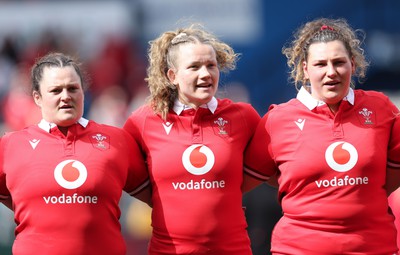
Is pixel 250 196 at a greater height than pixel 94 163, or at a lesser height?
lesser

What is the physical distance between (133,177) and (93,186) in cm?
33

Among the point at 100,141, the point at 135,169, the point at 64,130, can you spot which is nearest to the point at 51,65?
the point at 64,130

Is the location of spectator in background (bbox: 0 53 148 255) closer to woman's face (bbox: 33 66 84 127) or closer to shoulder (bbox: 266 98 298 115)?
woman's face (bbox: 33 66 84 127)

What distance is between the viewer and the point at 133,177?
5828 millimetres

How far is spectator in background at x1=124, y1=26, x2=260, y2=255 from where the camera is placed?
18.5ft

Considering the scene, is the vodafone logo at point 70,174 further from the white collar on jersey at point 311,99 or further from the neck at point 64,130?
the white collar on jersey at point 311,99

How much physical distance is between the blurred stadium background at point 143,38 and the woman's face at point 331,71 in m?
5.91

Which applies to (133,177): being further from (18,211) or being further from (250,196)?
(250,196)

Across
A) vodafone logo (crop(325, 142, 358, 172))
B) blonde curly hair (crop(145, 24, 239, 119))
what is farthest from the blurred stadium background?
vodafone logo (crop(325, 142, 358, 172))

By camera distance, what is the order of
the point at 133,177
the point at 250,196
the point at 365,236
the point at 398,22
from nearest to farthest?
the point at 365,236, the point at 133,177, the point at 250,196, the point at 398,22

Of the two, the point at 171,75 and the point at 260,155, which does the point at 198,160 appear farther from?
the point at 171,75

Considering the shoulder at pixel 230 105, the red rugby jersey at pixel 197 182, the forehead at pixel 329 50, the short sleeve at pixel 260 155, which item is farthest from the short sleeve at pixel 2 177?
the forehead at pixel 329 50

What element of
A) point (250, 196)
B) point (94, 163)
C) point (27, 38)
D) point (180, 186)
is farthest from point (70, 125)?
point (27, 38)

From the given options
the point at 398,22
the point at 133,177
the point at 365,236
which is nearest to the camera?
the point at 365,236
